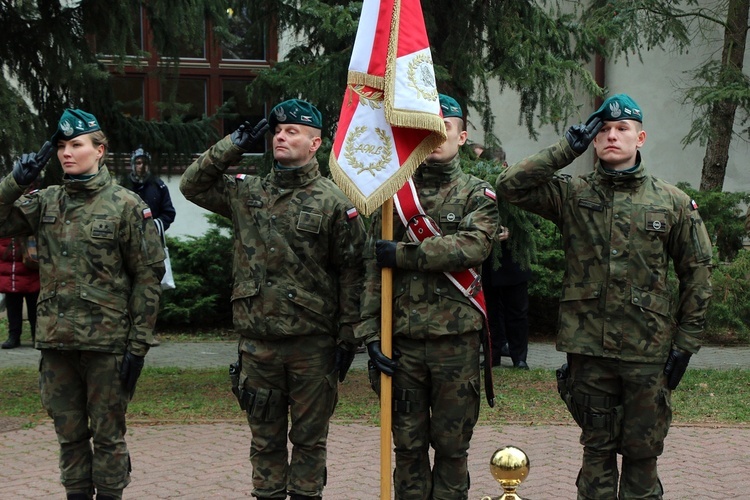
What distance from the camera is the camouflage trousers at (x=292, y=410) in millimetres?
5449

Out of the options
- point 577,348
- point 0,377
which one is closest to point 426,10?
point 577,348

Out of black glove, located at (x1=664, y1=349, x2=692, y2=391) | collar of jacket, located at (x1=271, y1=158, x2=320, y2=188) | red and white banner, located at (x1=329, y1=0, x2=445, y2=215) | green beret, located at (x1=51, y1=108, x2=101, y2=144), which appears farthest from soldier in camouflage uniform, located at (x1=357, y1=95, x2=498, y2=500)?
green beret, located at (x1=51, y1=108, x2=101, y2=144)

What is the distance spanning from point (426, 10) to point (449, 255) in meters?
4.40

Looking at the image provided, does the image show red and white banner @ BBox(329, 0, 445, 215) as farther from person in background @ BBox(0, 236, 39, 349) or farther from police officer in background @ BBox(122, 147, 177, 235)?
person in background @ BBox(0, 236, 39, 349)

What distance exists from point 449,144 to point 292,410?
5.38ft

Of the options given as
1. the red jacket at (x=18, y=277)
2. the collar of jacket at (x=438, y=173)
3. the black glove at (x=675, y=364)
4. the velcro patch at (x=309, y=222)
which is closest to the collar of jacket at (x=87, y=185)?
the velcro patch at (x=309, y=222)

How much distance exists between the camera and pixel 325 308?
216 inches

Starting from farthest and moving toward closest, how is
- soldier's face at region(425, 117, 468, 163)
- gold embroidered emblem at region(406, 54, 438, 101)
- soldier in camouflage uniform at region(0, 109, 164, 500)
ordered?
soldier in camouflage uniform at region(0, 109, 164, 500) < soldier's face at region(425, 117, 468, 163) < gold embroidered emblem at region(406, 54, 438, 101)

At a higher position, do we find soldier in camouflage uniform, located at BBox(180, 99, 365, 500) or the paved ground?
soldier in camouflage uniform, located at BBox(180, 99, 365, 500)

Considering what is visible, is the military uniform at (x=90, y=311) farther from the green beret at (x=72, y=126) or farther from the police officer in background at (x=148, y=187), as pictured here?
the police officer in background at (x=148, y=187)

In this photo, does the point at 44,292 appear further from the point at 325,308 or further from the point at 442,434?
the point at 442,434

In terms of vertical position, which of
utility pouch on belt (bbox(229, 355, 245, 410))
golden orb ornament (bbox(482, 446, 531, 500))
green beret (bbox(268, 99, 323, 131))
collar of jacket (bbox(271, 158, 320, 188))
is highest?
green beret (bbox(268, 99, 323, 131))

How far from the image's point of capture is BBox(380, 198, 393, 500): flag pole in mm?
5168

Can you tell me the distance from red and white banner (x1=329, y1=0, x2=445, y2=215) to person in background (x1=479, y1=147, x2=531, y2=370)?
4352 millimetres
